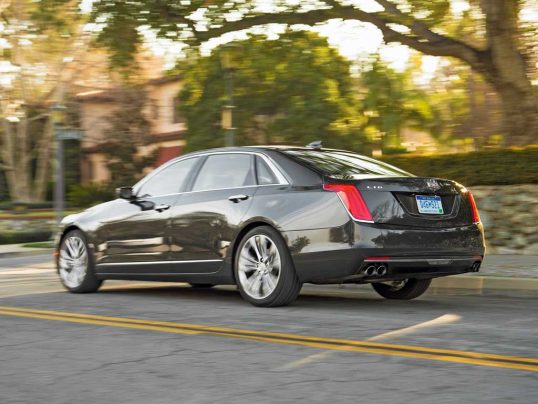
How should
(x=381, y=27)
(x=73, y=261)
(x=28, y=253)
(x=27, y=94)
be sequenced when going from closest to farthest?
(x=73, y=261)
(x=381, y=27)
(x=28, y=253)
(x=27, y=94)

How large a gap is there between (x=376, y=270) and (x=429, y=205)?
80 cm

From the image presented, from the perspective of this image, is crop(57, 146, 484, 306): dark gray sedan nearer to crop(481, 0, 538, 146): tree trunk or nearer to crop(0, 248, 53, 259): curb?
crop(481, 0, 538, 146): tree trunk

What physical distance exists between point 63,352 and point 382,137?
2662cm

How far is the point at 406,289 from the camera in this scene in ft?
31.4

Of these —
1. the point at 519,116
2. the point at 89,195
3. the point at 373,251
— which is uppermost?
the point at 519,116

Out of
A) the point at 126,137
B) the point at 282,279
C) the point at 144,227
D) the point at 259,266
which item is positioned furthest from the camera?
the point at 126,137

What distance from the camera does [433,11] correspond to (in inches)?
620

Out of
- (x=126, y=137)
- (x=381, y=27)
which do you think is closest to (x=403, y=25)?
(x=381, y=27)

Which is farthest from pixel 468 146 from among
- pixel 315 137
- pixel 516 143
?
pixel 516 143

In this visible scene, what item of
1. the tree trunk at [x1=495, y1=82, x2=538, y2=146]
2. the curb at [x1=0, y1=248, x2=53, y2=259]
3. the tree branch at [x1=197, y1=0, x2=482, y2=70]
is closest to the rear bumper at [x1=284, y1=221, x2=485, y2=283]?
the tree trunk at [x1=495, y1=82, x2=538, y2=146]

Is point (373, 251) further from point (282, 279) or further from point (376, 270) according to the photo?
point (282, 279)

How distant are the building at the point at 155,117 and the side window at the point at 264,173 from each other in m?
31.6

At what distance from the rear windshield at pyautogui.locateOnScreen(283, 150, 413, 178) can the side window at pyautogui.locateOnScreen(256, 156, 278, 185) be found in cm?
24

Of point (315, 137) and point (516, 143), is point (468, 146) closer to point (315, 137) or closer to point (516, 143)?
point (315, 137)
